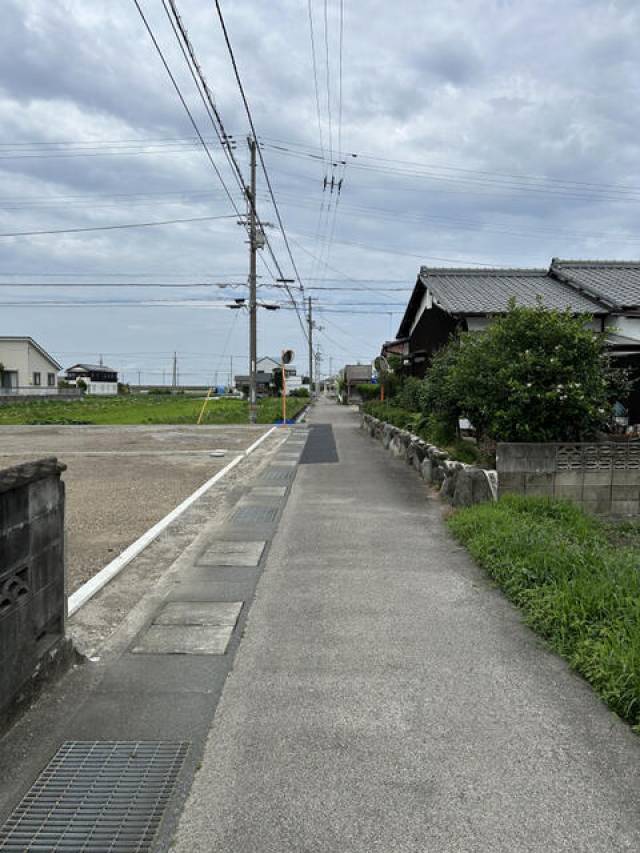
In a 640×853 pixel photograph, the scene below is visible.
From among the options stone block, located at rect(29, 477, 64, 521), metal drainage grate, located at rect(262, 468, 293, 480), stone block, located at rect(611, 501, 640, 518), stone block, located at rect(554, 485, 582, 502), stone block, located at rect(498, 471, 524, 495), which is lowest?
metal drainage grate, located at rect(262, 468, 293, 480)

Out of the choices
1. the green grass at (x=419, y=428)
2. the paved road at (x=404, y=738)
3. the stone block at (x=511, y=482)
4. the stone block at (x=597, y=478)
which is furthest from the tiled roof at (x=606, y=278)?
the paved road at (x=404, y=738)

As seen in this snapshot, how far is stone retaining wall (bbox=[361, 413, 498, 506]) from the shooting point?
7922mm

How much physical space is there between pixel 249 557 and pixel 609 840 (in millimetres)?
4244

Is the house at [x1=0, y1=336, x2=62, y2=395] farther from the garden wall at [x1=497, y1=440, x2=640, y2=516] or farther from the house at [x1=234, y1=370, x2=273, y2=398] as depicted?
the garden wall at [x1=497, y1=440, x2=640, y2=516]

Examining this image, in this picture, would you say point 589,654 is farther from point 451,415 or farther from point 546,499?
point 451,415

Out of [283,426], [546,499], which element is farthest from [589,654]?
[283,426]

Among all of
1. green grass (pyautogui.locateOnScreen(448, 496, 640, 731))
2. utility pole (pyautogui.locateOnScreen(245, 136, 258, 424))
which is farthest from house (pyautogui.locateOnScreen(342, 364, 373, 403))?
green grass (pyautogui.locateOnScreen(448, 496, 640, 731))

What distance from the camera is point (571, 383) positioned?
830 cm

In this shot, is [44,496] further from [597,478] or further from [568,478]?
[597,478]

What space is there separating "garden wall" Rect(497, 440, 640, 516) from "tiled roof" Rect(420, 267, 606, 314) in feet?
23.2

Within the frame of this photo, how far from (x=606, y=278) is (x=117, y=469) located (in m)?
15.0

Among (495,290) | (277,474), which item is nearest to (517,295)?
(495,290)

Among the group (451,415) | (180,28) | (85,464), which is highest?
(180,28)

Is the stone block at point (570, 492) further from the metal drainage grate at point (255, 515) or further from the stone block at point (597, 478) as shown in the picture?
the metal drainage grate at point (255, 515)
